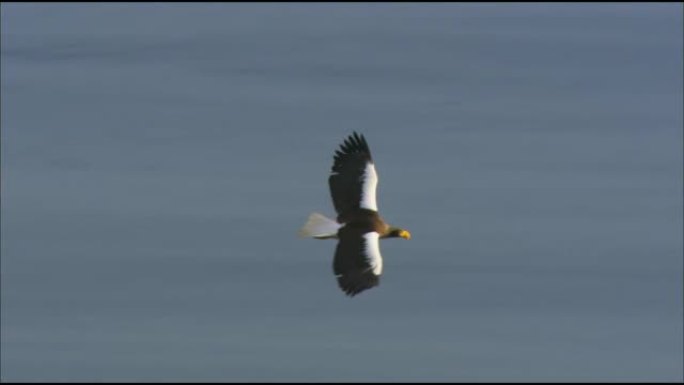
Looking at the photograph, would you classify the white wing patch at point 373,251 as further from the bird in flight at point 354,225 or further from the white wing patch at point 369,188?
the white wing patch at point 369,188

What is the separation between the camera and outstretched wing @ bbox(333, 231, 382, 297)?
1405 cm

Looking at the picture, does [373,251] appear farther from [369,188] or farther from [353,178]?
[353,178]

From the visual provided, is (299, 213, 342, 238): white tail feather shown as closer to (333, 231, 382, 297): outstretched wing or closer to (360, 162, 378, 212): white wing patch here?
(333, 231, 382, 297): outstretched wing

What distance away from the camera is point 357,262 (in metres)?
14.2

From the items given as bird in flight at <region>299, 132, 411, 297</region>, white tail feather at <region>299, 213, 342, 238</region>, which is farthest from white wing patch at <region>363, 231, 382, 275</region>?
white tail feather at <region>299, 213, 342, 238</region>

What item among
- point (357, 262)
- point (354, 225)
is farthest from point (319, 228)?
point (357, 262)

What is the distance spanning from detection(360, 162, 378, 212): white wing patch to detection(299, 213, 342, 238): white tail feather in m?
0.37

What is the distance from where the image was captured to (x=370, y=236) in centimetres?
1448

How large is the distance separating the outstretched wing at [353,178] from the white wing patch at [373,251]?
36 cm

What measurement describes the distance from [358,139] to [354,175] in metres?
0.31

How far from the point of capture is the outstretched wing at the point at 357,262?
14.0 metres

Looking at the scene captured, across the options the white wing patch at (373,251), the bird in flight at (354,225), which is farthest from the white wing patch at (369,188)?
the white wing patch at (373,251)

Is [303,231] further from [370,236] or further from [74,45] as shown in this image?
[74,45]

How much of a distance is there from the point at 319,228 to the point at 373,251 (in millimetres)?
494
